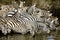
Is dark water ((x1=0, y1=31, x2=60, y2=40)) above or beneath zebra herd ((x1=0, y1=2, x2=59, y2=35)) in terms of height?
beneath

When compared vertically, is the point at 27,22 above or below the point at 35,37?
above

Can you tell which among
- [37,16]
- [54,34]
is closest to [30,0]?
[37,16]

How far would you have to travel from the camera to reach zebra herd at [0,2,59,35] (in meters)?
11.1

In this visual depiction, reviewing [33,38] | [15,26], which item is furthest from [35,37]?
[15,26]

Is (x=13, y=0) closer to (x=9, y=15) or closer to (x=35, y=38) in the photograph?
(x=9, y=15)

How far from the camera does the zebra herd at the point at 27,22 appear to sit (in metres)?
11.1

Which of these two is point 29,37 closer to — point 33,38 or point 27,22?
point 33,38

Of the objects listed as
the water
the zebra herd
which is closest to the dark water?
the water

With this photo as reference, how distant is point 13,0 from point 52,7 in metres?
2.29

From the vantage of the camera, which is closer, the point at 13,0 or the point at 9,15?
the point at 9,15

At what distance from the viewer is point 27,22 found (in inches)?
457

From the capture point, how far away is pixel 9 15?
11773 millimetres

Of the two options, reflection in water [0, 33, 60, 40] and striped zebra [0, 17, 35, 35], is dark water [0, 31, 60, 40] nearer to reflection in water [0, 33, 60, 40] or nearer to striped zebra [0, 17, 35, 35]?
reflection in water [0, 33, 60, 40]

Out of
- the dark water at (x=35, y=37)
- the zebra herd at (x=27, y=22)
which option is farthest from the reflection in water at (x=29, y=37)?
the zebra herd at (x=27, y=22)
